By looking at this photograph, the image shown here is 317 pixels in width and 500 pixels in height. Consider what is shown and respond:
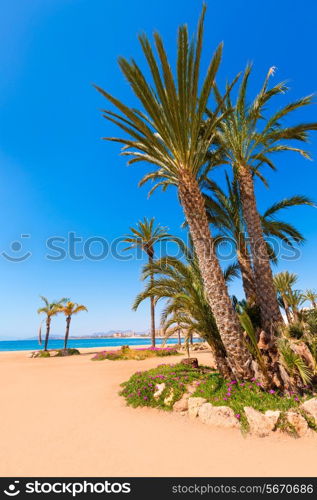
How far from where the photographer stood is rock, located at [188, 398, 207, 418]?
6.38 meters

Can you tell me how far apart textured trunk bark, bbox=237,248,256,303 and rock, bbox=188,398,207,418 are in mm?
4167

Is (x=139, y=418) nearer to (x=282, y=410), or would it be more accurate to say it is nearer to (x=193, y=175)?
(x=282, y=410)

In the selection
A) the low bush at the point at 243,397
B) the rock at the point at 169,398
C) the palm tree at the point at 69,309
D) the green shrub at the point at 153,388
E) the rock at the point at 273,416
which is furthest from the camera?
the palm tree at the point at 69,309

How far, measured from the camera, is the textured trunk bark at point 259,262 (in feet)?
25.9

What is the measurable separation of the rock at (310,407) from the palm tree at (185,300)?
8.40 feet

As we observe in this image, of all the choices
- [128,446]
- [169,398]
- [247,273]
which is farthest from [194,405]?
[247,273]

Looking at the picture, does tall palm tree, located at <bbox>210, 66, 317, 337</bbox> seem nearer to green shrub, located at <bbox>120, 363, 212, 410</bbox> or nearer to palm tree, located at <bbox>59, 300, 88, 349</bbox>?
green shrub, located at <bbox>120, 363, 212, 410</bbox>

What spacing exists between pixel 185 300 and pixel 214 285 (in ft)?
4.62

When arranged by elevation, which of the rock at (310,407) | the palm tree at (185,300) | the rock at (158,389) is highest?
the palm tree at (185,300)

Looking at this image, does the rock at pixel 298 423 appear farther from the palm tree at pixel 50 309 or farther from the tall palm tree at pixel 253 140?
the palm tree at pixel 50 309

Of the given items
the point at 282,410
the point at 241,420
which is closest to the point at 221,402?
the point at 241,420

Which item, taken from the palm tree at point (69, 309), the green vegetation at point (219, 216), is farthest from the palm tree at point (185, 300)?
the palm tree at point (69, 309)

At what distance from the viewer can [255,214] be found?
348 inches
